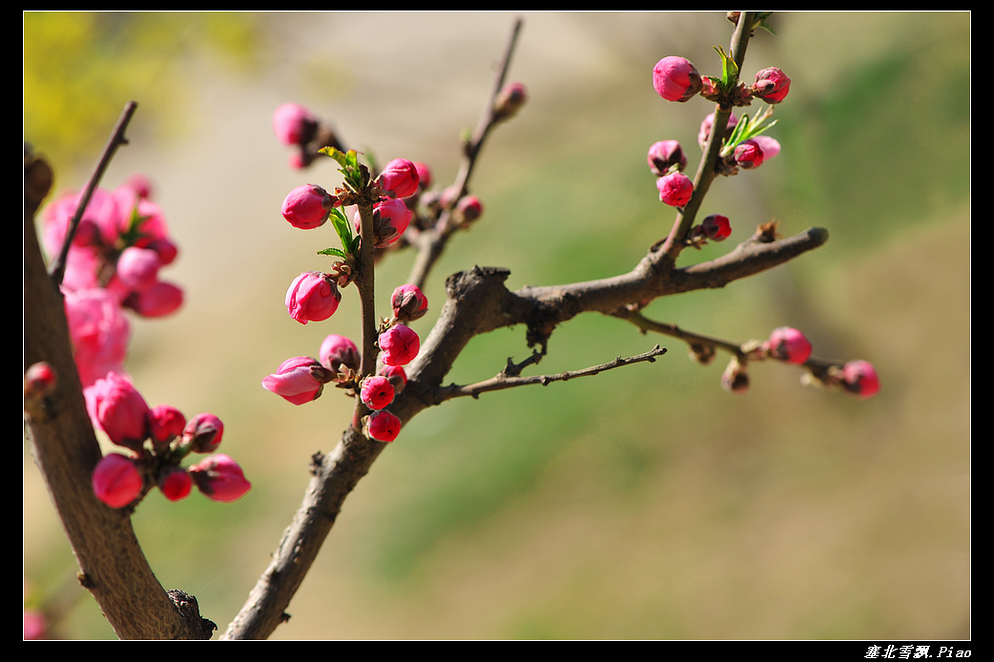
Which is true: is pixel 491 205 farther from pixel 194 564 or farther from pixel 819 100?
pixel 194 564

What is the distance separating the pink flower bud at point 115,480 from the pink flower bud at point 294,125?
0.71 m

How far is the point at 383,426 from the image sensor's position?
2.27 ft

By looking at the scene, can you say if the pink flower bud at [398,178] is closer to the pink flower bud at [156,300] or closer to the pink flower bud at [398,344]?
the pink flower bud at [398,344]

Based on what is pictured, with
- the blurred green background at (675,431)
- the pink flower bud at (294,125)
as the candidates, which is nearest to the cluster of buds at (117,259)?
the pink flower bud at (294,125)

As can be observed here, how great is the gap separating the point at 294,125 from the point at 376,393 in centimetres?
66

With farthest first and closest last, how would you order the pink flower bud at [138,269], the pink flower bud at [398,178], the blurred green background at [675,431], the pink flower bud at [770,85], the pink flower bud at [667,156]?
the blurred green background at [675,431], the pink flower bud at [138,269], the pink flower bud at [667,156], the pink flower bud at [770,85], the pink flower bud at [398,178]

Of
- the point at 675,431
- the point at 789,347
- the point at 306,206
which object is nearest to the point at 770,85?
the point at 789,347

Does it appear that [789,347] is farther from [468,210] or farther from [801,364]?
[468,210]

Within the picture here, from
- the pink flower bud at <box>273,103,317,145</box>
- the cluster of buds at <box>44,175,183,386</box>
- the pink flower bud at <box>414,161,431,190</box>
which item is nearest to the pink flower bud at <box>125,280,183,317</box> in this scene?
the cluster of buds at <box>44,175,183,386</box>

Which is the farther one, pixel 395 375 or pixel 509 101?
pixel 509 101

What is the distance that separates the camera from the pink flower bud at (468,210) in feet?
3.81

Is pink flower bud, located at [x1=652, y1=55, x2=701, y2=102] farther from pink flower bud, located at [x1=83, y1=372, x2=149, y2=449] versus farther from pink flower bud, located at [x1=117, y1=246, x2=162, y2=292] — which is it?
pink flower bud, located at [x1=117, y1=246, x2=162, y2=292]

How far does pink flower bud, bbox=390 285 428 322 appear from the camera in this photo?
748 mm

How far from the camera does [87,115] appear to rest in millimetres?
5492
